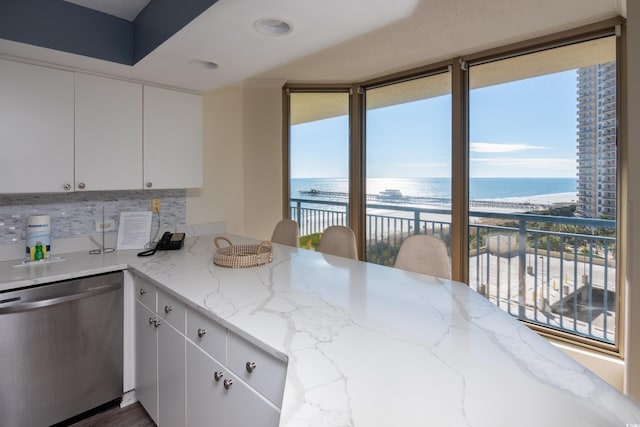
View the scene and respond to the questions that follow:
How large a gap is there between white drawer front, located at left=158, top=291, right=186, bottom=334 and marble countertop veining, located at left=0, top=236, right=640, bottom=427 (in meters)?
0.08

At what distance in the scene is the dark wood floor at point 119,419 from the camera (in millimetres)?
1877

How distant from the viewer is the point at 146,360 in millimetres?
1861

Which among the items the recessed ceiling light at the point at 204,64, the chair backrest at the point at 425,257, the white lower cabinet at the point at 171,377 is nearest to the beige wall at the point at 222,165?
the recessed ceiling light at the point at 204,64

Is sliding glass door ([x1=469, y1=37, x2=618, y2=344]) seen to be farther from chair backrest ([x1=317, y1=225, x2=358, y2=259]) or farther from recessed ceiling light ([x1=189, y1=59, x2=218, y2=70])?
recessed ceiling light ([x1=189, y1=59, x2=218, y2=70])

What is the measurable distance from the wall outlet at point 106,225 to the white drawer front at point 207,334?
1.42 m

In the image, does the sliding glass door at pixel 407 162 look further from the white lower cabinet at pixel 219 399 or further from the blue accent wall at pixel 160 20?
the white lower cabinet at pixel 219 399

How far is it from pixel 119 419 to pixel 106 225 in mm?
1286

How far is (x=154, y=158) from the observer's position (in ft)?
7.84

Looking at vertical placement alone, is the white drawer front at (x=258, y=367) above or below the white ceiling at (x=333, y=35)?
below

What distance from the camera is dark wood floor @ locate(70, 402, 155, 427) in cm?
188

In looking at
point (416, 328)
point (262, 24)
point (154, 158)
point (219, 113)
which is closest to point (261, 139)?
point (219, 113)

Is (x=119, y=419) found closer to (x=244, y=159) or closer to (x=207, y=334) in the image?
(x=207, y=334)

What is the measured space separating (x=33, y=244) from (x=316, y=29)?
6.80 ft

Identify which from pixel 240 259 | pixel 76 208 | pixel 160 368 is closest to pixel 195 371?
pixel 160 368
